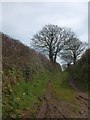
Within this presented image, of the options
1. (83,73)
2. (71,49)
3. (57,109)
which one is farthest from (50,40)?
(57,109)

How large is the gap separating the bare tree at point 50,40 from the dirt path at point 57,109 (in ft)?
125

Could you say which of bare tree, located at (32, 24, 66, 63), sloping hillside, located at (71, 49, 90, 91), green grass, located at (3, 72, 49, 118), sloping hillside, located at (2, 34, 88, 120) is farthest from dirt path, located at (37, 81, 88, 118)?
bare tree, located at (32, 24, 66, 63)

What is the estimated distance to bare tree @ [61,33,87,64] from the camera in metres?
61.4

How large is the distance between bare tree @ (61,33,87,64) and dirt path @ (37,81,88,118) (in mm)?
38912

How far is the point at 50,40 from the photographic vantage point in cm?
6044

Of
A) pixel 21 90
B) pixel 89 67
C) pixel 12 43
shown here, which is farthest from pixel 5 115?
pixel 89 67

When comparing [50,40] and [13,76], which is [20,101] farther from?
[50,40]

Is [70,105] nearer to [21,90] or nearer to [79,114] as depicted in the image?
[79,114]

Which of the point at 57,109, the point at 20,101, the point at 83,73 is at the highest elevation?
the point at 83,73

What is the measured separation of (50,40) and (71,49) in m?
4.85

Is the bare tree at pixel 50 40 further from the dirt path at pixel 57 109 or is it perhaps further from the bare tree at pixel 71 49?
the dirt path at pixel 57 109

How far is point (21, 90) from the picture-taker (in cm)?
1964

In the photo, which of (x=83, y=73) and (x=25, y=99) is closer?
(x=25, y=99)

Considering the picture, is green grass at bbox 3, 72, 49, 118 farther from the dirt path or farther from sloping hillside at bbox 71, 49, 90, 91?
sloping hillside at bbox 71, 49, 90, 91
